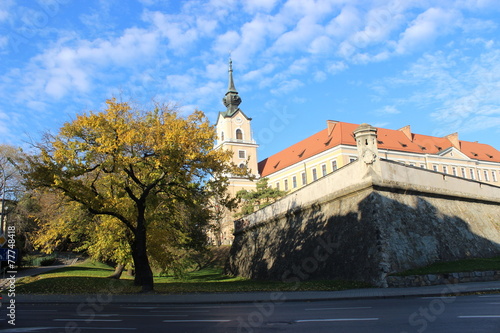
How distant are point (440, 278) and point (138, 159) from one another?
1519 centimetres

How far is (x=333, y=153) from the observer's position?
61156 millimetres

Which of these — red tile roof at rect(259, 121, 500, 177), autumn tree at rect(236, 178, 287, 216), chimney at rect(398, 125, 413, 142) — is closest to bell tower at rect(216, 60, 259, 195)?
red tile roof at rect(259, 121, 500, 177)

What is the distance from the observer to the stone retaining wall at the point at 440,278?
17.3 metres

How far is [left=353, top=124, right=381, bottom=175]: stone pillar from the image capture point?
21031mm

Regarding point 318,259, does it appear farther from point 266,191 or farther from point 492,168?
point 492,168

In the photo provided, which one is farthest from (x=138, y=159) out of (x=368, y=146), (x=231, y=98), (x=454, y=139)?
(x=454, y=139)

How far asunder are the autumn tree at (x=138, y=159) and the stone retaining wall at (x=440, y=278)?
30.9 ft

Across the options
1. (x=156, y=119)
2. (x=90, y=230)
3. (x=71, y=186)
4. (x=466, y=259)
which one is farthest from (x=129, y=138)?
(x=466, y=259)

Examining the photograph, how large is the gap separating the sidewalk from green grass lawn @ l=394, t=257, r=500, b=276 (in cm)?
121

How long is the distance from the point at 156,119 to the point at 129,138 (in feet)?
6.95

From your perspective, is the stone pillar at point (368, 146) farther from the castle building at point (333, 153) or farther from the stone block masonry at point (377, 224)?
the castle building at point (333, 153)

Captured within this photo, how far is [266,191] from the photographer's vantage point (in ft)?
187

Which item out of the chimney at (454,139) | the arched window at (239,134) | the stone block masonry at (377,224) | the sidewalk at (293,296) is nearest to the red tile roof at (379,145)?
the chimney at (454,139)

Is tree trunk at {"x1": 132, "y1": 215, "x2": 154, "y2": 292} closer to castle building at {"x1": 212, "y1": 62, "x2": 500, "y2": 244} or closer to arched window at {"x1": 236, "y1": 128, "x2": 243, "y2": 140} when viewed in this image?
castle building at {"x1": 212, "y1": 62, "x2": 500, "y2": 244}
